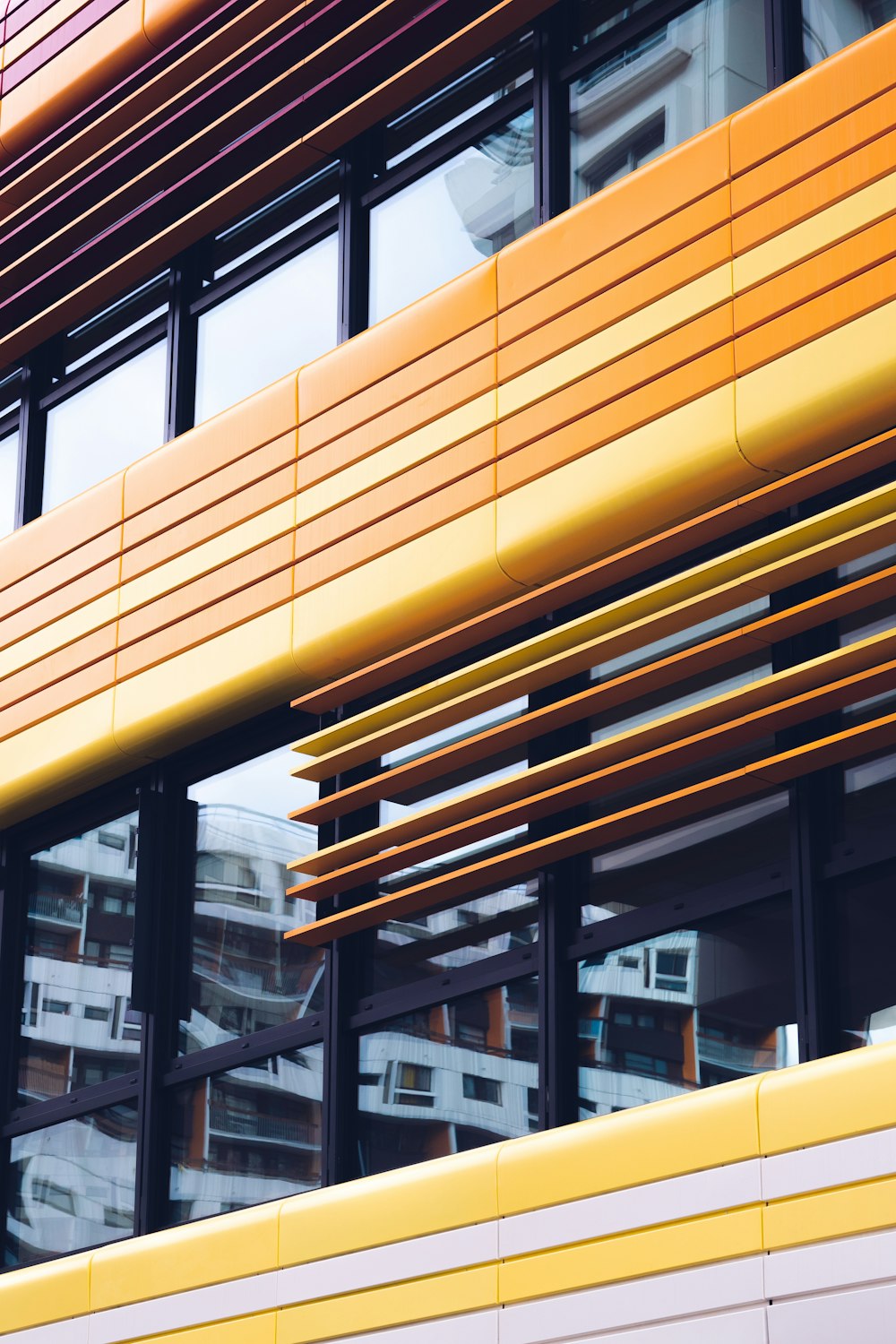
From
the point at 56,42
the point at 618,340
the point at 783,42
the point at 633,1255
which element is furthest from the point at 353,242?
the point at 633,1255

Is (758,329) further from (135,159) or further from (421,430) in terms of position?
(135,159)

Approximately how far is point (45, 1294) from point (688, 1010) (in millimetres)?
4118

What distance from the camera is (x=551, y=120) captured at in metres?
10.5

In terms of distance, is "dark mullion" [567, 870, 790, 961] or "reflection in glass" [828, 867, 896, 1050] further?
"dark mullion" [567, 870, 790, 961]

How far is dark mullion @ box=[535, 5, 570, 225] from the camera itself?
1035 centimetres

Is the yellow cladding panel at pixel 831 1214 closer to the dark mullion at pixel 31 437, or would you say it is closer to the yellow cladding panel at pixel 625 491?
the yellow cladding panel at pixel 625 491

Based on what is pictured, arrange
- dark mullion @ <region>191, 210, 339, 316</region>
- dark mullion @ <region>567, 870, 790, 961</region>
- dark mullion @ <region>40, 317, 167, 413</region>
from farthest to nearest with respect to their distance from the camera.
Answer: dark mullion @ <region>40, 317, 167, 413</region>
dark mullion @ <region>191, 210, 339, 316</region>
dark mullion @ <region>567, 870, 790, 961</region>

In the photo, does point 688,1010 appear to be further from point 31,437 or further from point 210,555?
point 31,437

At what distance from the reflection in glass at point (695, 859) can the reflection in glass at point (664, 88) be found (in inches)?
141

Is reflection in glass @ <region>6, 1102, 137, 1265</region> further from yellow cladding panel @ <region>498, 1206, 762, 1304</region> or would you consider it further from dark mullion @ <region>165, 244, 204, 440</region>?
dark mullion @ <region>165, 244, 204, 440</region>

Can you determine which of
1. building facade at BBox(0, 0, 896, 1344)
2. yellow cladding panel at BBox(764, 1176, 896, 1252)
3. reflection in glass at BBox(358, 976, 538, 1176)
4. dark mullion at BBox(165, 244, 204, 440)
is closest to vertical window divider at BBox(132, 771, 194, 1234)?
building facade at BBox(0, 0, 896, 1344)

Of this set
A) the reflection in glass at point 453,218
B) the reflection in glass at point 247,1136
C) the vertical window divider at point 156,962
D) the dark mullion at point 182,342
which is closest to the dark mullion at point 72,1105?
the vertical window divider at point 156,962

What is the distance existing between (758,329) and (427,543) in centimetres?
212

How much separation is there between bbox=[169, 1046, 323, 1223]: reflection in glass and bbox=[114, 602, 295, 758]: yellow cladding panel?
193 cm
